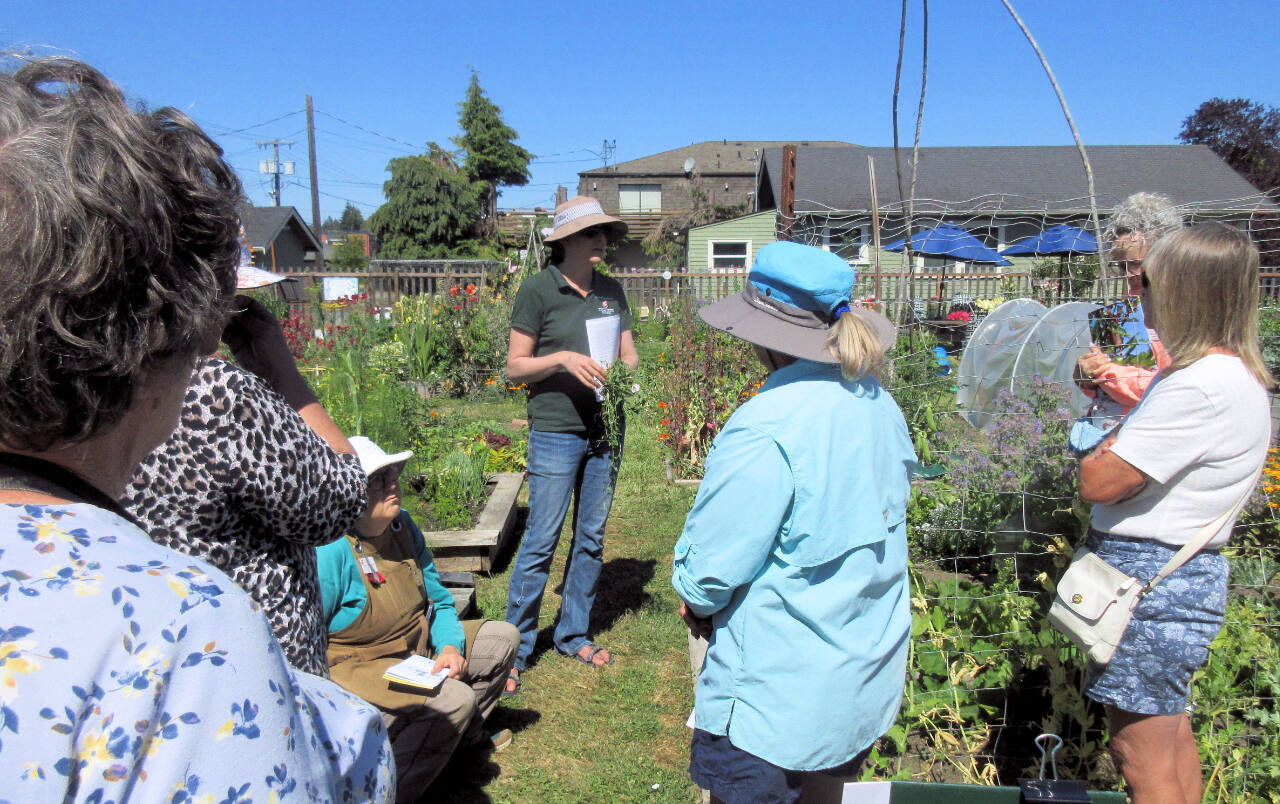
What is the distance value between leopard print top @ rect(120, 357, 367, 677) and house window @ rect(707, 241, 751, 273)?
24565 millimetres

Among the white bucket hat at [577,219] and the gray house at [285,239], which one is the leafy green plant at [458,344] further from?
the gray house at [285,239]

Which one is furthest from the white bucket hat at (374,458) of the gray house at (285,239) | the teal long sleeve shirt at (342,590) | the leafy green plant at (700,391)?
the gray house at (285,239)

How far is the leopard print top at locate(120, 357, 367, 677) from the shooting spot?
1.28m

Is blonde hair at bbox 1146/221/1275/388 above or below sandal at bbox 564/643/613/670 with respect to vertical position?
above

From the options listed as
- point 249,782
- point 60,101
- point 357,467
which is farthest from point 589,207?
point 249,782

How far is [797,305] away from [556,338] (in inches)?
64.5

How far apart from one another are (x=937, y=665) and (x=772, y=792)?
3.83 ft

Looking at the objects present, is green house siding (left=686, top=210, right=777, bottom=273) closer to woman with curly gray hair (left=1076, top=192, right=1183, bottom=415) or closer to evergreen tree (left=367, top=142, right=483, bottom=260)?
evergreen tree (left=367, top=142, right=483, bottom=260)

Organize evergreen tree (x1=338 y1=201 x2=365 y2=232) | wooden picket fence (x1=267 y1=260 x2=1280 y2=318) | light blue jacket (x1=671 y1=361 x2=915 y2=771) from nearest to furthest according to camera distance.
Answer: light blue jacket (x1=671 y1=361 x2=915 y2=771)
wooden picket fence (x1=267 y1=260 x2=1280 y2=318)
evergreen tree (x1=338 y1=201 x2=365 y2=232)

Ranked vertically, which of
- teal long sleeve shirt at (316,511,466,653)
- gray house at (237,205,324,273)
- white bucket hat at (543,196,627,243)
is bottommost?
teal long sleeve shirt at (316,511,466,653)

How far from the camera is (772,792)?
5.62 feet

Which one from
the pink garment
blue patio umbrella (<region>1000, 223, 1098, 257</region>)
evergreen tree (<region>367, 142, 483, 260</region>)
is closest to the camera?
the pink garment

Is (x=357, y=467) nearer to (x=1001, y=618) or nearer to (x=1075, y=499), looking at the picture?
(x=1001, y=618)

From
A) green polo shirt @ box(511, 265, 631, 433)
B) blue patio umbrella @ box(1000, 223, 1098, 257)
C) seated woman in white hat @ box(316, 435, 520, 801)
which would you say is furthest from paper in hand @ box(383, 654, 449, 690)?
blue patio umbrella @ box(1000, 223, 1098, 257)
